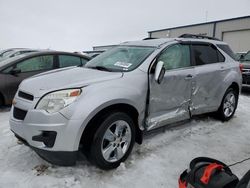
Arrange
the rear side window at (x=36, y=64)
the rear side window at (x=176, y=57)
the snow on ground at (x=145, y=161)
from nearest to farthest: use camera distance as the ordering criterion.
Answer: the snow on ground at (x=145, y=161) < the rear side window at (x=176, y=57) < the rear side window at (x=36, y=64)

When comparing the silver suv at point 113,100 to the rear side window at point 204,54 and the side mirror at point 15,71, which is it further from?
the side mirror at point 15,71

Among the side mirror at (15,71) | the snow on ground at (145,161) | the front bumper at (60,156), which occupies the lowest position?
the snow on ground at (145,161)

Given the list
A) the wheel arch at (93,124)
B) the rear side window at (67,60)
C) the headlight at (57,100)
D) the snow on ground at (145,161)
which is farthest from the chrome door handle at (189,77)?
the rear side window at (67,60)

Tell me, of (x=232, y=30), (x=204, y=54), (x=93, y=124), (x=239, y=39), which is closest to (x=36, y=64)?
(x=93, y=124)

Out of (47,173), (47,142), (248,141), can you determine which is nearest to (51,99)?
(47,142)

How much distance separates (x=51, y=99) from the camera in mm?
2699

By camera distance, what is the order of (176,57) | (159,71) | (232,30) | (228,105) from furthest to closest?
(232,30) → (228,105) → (176,57) → (159,71)

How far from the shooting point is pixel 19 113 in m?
2.94

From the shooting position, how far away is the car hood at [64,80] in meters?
2.81

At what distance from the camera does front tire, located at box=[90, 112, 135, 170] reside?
283 cm

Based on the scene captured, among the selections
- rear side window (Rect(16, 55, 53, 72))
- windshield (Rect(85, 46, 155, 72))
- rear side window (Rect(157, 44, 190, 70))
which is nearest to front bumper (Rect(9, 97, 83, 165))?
windshield (Rect(85, 46, 155, 72))

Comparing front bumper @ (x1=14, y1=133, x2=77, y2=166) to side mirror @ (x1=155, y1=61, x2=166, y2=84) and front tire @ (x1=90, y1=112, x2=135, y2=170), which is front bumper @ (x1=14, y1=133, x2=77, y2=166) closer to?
front tire @ (x1=90, y1=112, x2=135, y2=170)

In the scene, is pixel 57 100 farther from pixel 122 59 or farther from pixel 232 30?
pixel 232 30

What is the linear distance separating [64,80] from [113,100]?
67cm
